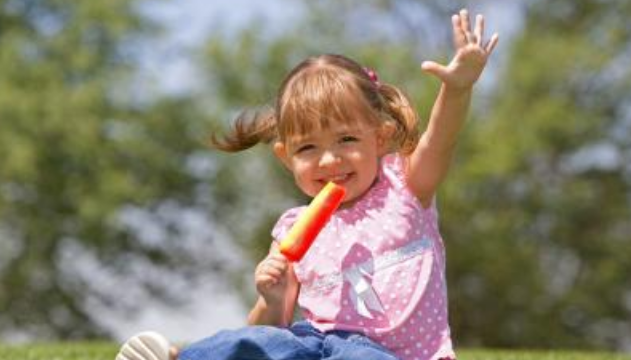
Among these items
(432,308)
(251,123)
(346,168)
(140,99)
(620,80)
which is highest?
(140,99)

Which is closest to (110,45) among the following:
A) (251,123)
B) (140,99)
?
(140,99)

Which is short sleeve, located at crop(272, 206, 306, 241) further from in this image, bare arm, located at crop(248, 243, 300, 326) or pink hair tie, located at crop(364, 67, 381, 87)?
pink hair tie, located at crop(364, 67, 381, 87)

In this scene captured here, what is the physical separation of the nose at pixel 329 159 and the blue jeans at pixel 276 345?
561mm

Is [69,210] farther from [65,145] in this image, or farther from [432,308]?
[432,308]

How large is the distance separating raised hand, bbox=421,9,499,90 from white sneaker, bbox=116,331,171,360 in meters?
1.22

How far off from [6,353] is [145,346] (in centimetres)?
321

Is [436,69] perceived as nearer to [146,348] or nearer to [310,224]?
[310,224]

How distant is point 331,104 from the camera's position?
469 centimetres

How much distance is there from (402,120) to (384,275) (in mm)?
564

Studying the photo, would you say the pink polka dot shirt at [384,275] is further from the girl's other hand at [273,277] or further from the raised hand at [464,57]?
the raised hand at [464,57]

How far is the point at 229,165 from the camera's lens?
34188 millimetres

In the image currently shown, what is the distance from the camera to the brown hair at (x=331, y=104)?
4.71 metres

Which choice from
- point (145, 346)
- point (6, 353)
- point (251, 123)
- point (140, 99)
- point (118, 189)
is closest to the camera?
point (145, 346)

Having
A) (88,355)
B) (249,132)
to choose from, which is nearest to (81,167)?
(88,355)
